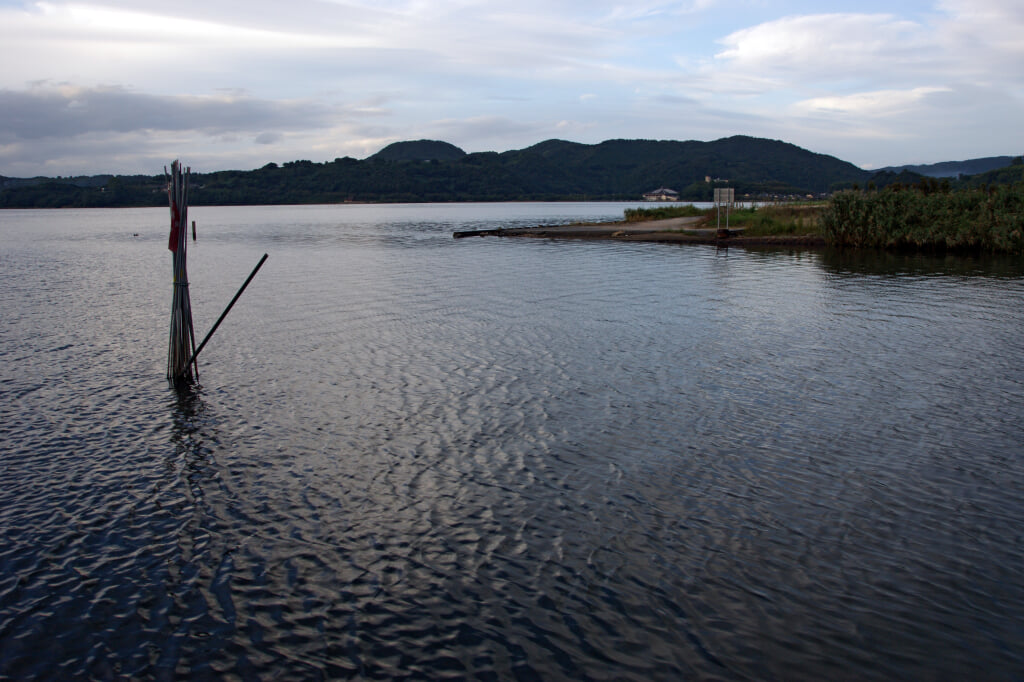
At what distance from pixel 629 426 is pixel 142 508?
24.7 ft

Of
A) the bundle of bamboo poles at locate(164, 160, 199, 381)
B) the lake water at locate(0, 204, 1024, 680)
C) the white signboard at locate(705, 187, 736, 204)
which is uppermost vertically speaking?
the white signboard at locate(705, 187, 736, 204)

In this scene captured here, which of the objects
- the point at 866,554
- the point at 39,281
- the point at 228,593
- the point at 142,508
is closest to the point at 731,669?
the point at 866,554

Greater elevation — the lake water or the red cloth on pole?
the red cloth on pole

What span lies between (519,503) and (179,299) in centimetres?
1010

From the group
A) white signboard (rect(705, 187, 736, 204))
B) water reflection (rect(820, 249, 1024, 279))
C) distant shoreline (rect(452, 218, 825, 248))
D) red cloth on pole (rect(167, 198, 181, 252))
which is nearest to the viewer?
red cloth on pole (rect(167, 198, 181, 252))

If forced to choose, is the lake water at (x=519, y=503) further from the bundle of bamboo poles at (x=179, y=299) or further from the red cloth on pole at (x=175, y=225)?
the red cloth on pole at (x=175, y=225)

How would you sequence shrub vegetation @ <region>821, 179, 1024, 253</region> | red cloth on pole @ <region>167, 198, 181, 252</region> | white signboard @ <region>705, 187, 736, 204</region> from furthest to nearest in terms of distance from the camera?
white signboard @ <region>705, 187, 736, 204</region> < shrub vegetation @ <region>821, 179, 1024, 253</region> < red cloth on pole @ <region>167, 198, 181, 252</region>

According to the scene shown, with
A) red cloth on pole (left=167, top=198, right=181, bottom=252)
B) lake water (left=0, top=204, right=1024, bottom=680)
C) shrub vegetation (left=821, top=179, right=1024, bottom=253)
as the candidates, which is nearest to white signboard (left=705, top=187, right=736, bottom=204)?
shrub vegetation (left=821, top=179, right=1024, bottom=253)

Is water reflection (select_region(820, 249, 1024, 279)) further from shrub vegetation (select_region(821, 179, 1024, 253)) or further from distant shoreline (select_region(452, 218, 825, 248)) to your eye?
distant shoreline (select_region(452, 218, 825, 248))

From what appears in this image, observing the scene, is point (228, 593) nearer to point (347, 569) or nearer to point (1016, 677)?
point (347, 569)

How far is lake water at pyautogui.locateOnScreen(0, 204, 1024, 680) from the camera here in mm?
6672

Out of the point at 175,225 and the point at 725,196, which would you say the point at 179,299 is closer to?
the point at 175,225

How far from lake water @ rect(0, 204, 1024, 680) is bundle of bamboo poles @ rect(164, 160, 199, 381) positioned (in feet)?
3.13

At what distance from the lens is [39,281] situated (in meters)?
36.0
